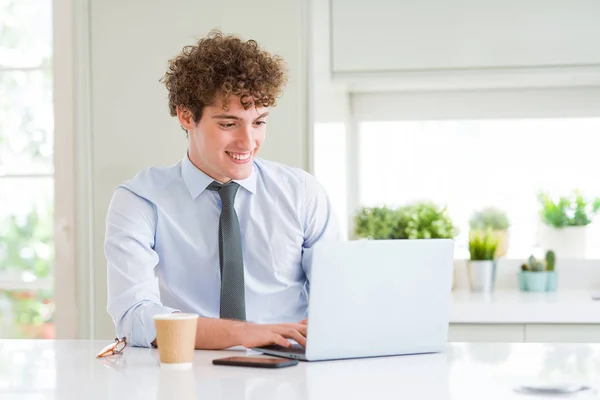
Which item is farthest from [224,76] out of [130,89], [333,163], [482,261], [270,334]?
[482,261]

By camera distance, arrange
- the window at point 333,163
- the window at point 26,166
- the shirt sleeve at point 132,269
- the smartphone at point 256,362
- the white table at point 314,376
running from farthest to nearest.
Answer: the window at point 26,166
the window at point 333,163
the shirt sleeve at point 132,269
the smartphone at point 256,362
the white table at point 314,376

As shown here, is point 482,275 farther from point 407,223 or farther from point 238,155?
point 238,155

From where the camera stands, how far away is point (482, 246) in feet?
12.2

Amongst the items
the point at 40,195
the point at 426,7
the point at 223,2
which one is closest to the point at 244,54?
the point at 223,2

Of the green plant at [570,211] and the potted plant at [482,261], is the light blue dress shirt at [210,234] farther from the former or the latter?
the green plant at [570,211]

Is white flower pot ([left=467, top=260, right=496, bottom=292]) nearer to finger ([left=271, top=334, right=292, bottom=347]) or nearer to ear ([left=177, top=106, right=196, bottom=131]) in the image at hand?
ear ([left=177, top=106, right=196, bottom=131])

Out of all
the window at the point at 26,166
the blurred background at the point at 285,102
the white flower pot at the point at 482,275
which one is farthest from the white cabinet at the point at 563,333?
the window at the point at 26,166

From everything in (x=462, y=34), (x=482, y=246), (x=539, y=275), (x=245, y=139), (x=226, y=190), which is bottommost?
(x=539, y=275)

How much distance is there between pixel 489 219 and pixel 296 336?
2.28 metres

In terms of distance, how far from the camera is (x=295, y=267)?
2391mm

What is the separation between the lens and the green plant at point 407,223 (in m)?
3.76

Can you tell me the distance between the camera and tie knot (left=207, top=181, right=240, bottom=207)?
2.29m

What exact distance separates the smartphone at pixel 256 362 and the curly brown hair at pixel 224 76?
0.76 meters

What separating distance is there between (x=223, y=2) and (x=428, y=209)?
4.17 ft
